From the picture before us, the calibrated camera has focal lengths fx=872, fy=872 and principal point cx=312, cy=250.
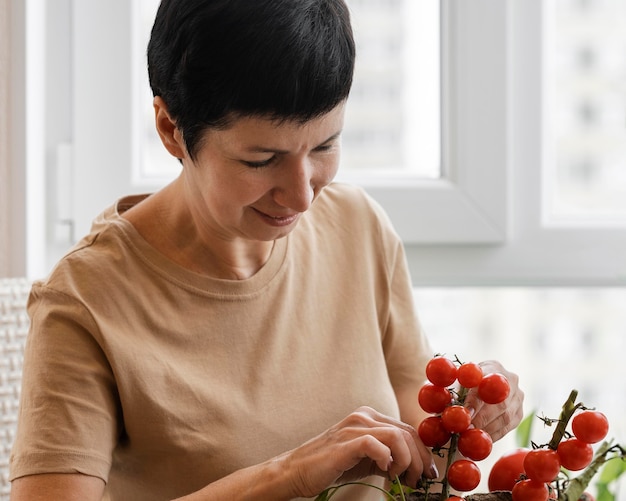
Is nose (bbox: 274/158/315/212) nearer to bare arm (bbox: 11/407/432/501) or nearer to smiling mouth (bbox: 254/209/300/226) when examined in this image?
smiling mouth (bbox: 254/209/300/226)

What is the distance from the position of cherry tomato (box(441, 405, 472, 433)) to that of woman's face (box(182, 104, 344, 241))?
0.94ft

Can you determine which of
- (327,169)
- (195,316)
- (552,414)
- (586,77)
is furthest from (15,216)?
(552,414)

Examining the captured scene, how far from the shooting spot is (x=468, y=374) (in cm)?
78

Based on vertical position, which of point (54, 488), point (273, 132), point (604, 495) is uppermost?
point (273, 132)

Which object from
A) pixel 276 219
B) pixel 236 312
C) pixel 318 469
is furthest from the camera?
pixel 236 312

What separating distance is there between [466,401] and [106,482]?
44 cm

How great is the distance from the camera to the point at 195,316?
3.61ft

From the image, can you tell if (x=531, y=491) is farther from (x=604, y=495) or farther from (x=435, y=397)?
(x=604, y=495)

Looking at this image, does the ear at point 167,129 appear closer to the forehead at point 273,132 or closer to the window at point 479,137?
the forehead at point 273,132

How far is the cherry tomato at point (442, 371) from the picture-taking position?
783 millimetres

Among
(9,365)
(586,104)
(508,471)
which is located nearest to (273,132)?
(508,471)

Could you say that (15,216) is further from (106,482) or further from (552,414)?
(552,414)

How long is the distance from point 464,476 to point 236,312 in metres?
0.45

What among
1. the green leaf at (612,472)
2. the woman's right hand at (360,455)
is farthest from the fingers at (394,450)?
the green leaf at (612,472)
